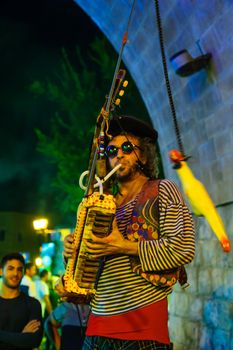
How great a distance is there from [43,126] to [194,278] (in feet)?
61.8

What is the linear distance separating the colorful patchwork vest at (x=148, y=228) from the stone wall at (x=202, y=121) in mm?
2939

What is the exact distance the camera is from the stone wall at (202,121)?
5.27m

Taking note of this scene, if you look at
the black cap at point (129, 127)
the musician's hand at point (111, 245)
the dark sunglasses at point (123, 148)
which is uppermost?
the black cap at point (129, 127)

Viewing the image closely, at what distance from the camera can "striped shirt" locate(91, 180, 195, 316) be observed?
225 cm

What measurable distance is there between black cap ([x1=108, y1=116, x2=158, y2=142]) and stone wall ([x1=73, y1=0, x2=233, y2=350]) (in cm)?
271

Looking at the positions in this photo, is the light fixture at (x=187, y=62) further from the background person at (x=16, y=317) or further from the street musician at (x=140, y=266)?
the street musician at (x=140, y=266)

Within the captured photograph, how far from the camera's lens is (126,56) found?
7.68 meters

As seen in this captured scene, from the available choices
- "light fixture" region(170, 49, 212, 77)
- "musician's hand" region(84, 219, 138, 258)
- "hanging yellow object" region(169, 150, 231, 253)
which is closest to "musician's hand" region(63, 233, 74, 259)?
"musician's hand" region(84, 219, 138, 258)

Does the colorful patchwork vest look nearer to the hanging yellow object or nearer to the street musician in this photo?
the street musician

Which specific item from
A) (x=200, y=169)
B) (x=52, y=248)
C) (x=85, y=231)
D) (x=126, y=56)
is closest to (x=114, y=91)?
(x=85, y=231)

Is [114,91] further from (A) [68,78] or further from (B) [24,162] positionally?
(B) [24,162]

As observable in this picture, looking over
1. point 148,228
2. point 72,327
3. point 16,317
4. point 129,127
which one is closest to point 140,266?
point 148,228

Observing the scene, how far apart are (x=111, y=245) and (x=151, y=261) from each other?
194 millimetres

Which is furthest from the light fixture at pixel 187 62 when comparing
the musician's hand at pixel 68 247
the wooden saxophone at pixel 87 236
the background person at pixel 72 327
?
the musician's hand at pixel 68 247
